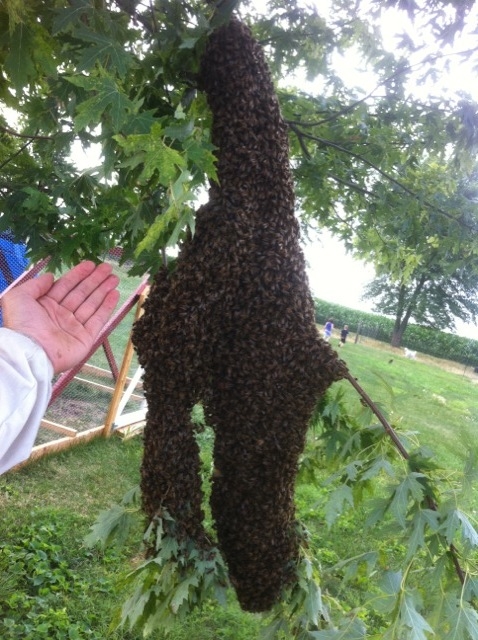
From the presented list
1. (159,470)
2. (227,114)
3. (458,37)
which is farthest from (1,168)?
(458,37)

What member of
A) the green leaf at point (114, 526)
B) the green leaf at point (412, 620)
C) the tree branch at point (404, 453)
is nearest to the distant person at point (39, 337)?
the green leaf at point (114, 526)

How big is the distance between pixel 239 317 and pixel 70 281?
0.60 meters

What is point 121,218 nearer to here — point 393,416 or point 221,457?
point 221,457

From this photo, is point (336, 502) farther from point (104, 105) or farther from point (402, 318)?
point (402, 318)

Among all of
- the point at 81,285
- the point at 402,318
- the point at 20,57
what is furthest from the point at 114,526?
the point at 402,318

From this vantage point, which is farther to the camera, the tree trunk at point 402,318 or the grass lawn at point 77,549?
the tree trunk at point 402,318

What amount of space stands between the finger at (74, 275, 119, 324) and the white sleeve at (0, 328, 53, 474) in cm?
26

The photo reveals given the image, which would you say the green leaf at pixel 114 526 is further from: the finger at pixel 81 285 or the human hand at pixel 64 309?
the finger at pixel 81 285

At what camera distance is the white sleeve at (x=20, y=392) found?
1.47 meters

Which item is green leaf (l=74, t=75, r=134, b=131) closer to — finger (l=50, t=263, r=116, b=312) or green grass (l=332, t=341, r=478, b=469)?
finger (l=50, t=263, r=116, b=312)

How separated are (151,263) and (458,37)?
5.65 ft

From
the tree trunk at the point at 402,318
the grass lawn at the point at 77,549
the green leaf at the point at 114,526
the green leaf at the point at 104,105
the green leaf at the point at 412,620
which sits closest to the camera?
the green leaf at the point at 104,105

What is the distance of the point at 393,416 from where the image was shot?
2.24m

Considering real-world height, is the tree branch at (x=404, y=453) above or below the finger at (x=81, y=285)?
below
